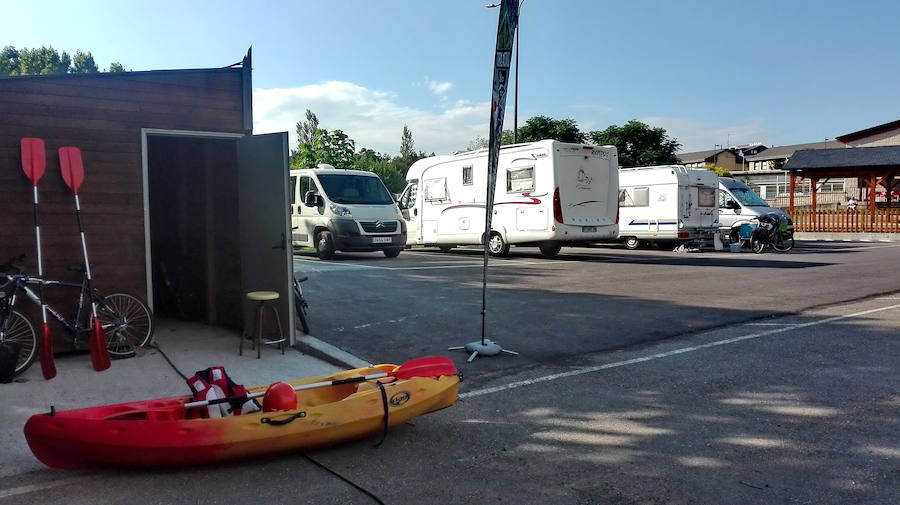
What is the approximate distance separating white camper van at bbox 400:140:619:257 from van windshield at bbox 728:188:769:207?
7.07 metres

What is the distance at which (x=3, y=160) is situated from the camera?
624 centimetres

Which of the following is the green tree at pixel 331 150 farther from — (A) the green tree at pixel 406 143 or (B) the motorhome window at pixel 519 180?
(A) the green tree at pixel 406 143

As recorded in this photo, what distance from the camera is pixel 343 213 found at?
52.4ft

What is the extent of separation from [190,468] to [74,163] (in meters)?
4.04

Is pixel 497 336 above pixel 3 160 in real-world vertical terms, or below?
below

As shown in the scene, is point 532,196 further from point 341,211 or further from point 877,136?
point 877,136

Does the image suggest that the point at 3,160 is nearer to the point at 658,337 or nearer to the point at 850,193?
the point at 658,337

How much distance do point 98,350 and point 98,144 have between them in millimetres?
2124

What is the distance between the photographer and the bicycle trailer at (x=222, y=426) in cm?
359

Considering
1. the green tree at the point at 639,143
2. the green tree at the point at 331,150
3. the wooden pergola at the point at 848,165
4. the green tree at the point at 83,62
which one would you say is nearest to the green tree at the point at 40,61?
the green tree at the point at 83,62

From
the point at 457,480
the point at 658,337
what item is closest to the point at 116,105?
the point at 457,480

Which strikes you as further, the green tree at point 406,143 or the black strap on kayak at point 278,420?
the green tree at point 406,143

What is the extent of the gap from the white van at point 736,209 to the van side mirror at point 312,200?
43.8ft

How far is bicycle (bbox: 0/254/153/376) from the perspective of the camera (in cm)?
588
